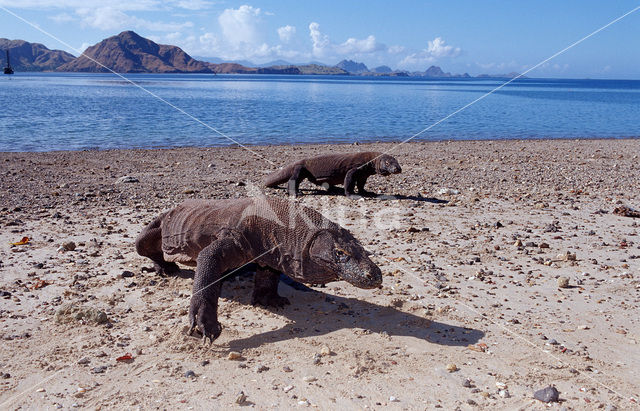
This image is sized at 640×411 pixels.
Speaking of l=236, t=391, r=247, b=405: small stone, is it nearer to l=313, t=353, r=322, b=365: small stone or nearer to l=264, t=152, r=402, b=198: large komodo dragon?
l=313, t=353, r=322, b=365: small stone

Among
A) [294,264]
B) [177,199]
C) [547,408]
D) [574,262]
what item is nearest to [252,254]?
[294,264]

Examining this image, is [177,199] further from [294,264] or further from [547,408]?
[547,408]

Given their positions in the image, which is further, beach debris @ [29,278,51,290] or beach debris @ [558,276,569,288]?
beach debris @ [558,276,569,288]

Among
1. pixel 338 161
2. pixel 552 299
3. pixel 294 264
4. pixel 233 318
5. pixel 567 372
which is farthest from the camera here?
pixel 338 161

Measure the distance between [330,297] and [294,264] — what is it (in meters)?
1.45

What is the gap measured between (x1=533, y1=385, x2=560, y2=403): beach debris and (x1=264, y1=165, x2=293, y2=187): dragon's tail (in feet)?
34.2

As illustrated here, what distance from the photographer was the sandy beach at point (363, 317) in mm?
4809

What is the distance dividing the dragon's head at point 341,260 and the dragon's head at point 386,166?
27.2 ft

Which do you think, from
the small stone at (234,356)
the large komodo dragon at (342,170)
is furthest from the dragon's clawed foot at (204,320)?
the large komodo dragon at (342,170)

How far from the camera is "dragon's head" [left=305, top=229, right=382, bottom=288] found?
17.4ft

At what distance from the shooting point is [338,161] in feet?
46.5

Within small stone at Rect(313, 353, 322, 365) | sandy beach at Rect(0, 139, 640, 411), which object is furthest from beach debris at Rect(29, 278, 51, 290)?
small stone at Rect(313, 353, 322, 365)

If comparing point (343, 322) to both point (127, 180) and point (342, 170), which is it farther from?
point (127, 180)

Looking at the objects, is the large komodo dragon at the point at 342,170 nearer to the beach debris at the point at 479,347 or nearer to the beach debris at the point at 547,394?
the beach debris at the point at 479,347
